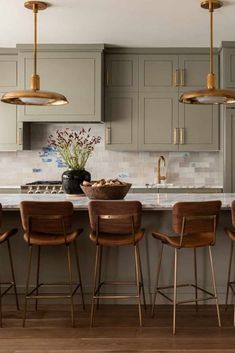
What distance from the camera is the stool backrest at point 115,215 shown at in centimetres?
306

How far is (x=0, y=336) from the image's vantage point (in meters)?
3.03

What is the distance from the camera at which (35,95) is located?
12.0 feet

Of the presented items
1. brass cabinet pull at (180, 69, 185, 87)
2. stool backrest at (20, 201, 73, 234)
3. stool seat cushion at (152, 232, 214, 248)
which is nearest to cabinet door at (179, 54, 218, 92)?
brass cabinet pull at (180, 69, 185, 87)

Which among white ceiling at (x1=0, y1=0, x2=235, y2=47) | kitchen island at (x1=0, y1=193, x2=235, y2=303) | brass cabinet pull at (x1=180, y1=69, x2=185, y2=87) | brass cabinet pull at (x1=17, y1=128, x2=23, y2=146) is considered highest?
white ceiling at (x1=0, y1=0, x2=235, y2=47)

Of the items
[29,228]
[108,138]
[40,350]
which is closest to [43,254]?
[29,228]

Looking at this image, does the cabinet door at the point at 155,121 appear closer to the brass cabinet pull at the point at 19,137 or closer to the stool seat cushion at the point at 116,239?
the brass cabinet pull at the point at 19,137

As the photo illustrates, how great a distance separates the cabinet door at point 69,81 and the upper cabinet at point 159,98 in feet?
0.67

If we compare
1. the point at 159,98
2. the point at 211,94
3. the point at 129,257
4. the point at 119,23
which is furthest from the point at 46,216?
the point at 159,98

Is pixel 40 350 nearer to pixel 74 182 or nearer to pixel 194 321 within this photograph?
pixel 194 321

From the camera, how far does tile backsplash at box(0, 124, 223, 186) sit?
593 centimetres

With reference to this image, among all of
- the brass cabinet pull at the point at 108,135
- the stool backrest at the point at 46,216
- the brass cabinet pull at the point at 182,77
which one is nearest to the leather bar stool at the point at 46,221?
the stool backrest at the point at 46,216

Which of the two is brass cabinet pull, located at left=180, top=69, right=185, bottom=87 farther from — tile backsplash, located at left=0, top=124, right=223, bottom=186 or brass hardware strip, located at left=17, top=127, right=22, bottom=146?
brass hardware strip, located at left=17, top=127, right=22, bottom=146

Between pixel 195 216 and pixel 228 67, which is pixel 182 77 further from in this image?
pixel 195 216

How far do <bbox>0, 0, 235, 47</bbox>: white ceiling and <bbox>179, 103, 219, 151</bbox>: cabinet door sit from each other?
0.79 metres
